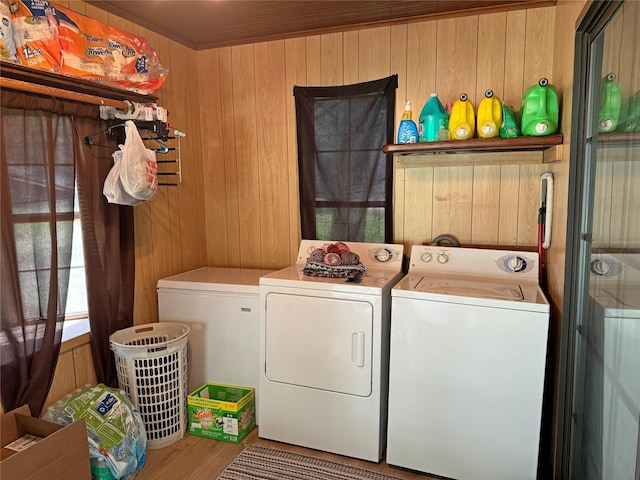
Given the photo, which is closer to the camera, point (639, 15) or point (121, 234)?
point (639, 15)

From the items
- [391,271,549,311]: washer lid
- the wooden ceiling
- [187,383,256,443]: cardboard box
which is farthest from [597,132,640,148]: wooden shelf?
[187,383,256,443]: cardboard box

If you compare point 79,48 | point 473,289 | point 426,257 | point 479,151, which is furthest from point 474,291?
point 79,48

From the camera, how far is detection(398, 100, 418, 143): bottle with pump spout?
2371 millimetres

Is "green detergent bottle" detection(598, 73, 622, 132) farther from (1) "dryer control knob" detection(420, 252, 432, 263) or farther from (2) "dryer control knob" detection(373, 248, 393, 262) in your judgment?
(2) "dryer control knob" detection(373, 248, 393, 262)

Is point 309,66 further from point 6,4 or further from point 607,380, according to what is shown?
point 607,380

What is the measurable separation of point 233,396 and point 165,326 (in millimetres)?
567

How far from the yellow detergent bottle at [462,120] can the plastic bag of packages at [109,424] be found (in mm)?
2111

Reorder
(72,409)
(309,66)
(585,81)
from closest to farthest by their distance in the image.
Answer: (585,81) → (72,409) → (309,66)

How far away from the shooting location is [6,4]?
170cm

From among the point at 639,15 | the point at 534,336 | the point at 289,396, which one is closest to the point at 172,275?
the point at 289,396

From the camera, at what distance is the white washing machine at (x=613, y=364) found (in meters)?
1.06

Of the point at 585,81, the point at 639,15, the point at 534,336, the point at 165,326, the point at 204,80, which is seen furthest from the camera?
the point at 204,80

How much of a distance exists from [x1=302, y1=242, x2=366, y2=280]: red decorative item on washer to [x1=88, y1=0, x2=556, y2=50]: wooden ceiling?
1.33 meters

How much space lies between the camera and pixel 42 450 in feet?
5.26
